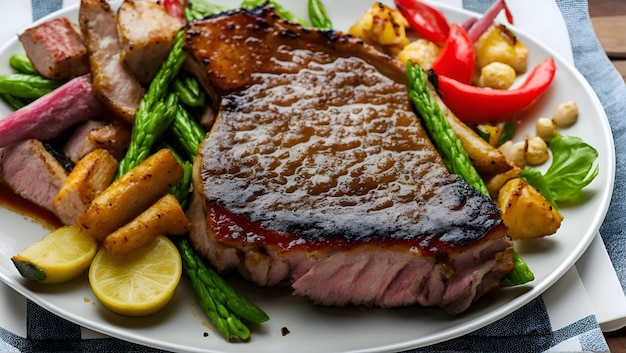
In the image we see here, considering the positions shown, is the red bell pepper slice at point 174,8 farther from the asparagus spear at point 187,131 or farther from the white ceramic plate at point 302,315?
the white ceramic plate at point 302,315

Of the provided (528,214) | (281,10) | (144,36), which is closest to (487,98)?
(528,214)

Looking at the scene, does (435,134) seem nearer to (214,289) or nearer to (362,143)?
(362,143)

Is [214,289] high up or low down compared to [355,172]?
down

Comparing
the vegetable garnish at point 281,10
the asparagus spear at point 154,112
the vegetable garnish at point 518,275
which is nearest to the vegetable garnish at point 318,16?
the vegetable garnish at point 281,10

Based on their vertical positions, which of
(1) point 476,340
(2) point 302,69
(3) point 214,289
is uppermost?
(2) point 302,69

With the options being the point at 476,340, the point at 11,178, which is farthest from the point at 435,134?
the point at 11,178

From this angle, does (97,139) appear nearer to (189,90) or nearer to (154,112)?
(154,112)
